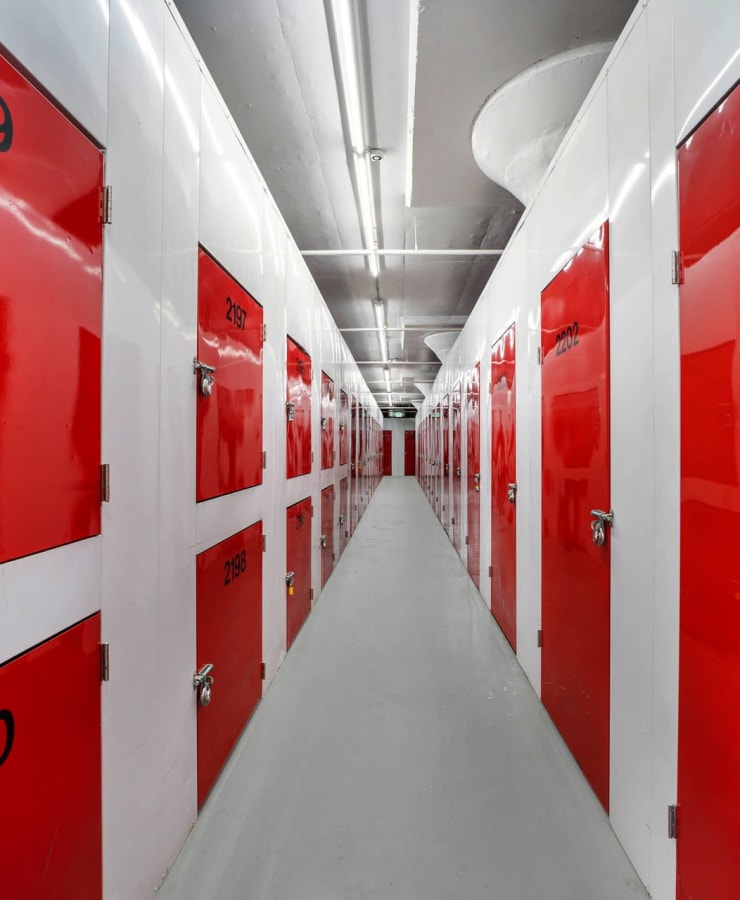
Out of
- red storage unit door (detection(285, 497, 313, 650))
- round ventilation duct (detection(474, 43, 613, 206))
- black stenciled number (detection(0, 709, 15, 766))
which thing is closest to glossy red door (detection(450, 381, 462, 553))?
red storage unit door (detection(285, 497, 313, 650))

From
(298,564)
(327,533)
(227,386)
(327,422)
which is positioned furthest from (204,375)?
(327,533)

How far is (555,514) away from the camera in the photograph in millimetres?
2117

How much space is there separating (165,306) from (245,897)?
5.94 feet

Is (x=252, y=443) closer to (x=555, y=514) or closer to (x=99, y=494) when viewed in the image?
(x=99, y=494)

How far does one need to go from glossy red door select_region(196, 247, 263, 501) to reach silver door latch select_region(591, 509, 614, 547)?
1.49 meters

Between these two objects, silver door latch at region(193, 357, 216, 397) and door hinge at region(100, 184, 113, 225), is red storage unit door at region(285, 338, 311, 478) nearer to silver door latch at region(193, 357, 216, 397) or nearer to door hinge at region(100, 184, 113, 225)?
silver door latch at region(193, 357, 216, 397)

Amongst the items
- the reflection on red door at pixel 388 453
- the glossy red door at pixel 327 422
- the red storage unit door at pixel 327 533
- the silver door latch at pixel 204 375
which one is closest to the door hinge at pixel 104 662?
the silver door latch at pixel 204 375

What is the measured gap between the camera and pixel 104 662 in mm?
1111

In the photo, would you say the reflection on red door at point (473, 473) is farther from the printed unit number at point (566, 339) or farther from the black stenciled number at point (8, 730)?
the black stenciled number at point (8, 730)

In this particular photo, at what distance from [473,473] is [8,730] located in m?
3.99

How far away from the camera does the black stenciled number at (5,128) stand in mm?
826

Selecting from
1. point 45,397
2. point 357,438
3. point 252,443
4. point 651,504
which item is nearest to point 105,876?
point 45,397

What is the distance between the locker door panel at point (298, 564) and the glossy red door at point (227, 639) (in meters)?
0.59

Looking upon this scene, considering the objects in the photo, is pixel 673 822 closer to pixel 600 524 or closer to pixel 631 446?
pixel 600 524
